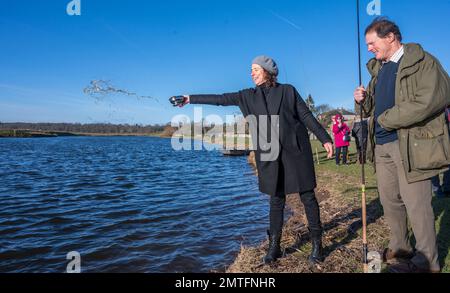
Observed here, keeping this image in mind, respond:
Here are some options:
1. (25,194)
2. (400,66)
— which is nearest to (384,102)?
(400,66)

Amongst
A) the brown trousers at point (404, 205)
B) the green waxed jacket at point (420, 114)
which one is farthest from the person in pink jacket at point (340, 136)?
the green waxed jacket at point (420, 114)

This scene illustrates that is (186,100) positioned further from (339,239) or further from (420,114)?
(339,239)

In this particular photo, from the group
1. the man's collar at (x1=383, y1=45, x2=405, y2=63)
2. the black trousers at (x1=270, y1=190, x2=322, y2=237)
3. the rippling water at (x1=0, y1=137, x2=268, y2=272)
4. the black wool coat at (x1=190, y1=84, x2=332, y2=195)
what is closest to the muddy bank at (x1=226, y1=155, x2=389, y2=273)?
the black trousers at (x1=270, y1=190, x2=322, y2=237)

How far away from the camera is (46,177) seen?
18562 mm

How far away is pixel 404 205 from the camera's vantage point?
4203 millimetres

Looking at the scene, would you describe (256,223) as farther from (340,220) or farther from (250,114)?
(250,114)

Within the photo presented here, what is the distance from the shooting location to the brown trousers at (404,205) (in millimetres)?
3691

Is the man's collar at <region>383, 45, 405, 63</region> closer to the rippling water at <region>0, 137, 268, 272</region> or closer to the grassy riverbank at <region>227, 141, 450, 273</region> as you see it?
the grassy riverbank at <region>227, 141, 450, 273</region>

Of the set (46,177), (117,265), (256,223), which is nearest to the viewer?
(117,265)

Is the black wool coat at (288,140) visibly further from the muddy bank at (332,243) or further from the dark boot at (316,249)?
the muddy bank at (332,243)

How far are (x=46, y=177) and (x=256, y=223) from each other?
49.0 ft

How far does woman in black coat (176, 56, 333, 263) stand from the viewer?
4277mm
